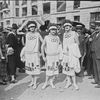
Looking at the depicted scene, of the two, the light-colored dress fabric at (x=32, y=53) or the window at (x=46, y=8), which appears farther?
the window at (x=46, y=8)

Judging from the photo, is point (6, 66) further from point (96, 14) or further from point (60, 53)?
point (96, 14)

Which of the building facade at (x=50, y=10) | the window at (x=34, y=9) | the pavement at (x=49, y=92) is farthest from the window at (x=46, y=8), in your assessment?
the pavement at (x=49, y=92)

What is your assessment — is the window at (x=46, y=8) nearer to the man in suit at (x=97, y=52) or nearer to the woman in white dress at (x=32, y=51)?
the man in suit at (x=97, y=52)

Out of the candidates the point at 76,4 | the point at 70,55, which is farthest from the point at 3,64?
the point at 76,4

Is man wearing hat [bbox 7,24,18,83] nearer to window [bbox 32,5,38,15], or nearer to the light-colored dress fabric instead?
the light-colored dress fabric

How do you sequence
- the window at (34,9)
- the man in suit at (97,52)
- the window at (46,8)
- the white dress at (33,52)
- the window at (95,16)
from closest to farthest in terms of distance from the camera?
the white dress at (33,52) → the man in suit at (97,52) → the window at (95,16) → the window at (46,8) → the window at (34,9)

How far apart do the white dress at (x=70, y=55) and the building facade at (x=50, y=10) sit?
1823 cm

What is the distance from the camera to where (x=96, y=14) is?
2705 centimetres

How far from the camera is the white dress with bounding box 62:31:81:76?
5641 millimetres

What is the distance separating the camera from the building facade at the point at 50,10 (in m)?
27.8

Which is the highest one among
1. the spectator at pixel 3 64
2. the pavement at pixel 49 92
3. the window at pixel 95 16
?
the window at pixel 95 16

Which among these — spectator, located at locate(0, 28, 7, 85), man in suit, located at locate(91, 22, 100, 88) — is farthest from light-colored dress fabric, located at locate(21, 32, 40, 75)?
man in suit, located at locate(91, 22, 100, 88)

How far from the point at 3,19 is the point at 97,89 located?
44.3 meters

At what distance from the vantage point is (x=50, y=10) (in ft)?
121
